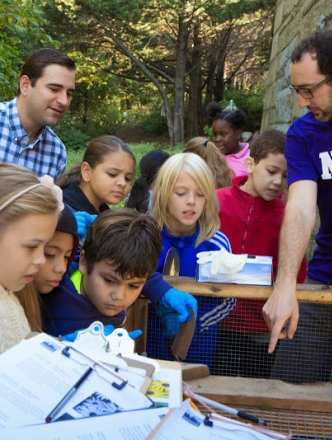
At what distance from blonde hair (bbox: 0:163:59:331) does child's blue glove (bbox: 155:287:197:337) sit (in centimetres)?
55

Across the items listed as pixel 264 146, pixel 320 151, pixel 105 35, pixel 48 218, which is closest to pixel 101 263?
pixel 48 218

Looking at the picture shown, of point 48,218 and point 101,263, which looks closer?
point 48,218

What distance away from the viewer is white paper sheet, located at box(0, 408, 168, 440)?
0.94 metres

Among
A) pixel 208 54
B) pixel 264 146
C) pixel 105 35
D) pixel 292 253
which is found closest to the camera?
pixel 292 253

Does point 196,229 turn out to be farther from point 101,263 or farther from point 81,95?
point 81,95

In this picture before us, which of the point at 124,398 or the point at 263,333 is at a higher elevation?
the point at 124,398

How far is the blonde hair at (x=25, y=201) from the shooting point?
4.65ft

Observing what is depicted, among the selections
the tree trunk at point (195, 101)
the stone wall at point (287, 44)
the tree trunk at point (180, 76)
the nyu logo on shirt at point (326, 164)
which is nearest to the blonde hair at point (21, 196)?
the nyu logo on shirt at point (326, 164)

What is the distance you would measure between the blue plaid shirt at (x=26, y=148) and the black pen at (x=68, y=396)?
6.41 ft

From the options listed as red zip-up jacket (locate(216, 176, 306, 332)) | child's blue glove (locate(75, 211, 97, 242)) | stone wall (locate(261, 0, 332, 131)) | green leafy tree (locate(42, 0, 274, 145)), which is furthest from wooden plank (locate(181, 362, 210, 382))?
green leafy tree (locate(42, 0, 274, 145))

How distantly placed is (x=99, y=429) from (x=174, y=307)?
1.02 meters

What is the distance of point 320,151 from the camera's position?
2.39 meters

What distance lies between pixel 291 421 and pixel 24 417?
92 cm

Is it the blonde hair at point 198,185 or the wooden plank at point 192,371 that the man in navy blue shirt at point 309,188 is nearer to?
the blonde hair at point 198,185
